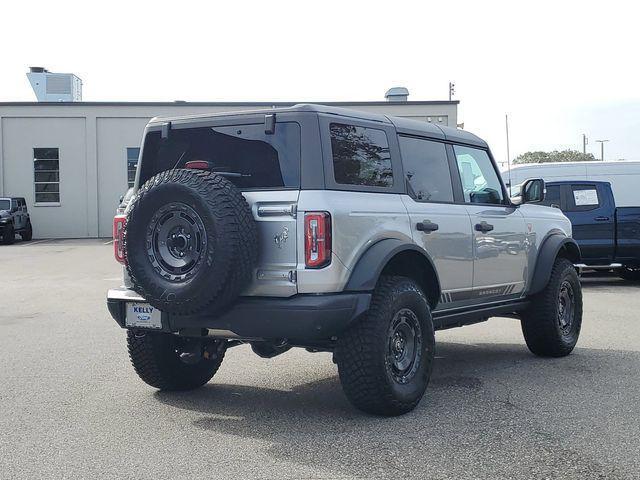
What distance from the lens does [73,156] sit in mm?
36844

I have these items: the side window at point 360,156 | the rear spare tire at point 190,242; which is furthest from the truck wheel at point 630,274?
the rear spare tire at point 190,242

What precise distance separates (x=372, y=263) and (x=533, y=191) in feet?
9.34

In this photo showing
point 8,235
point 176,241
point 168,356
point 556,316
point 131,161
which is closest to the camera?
point 176,241

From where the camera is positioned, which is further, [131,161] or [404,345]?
[131,161]

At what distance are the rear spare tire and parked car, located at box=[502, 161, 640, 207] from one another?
475 inches

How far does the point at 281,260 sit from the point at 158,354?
1546 mm

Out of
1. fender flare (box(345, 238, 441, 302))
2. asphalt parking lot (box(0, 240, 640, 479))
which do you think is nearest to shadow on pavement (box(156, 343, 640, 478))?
asphalt parking lot (box(0, 240, 640, 479))

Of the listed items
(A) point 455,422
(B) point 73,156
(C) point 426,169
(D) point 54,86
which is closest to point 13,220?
(B) point 73,156

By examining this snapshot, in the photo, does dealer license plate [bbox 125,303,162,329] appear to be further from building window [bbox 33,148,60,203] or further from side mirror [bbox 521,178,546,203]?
building window [bbox 33,148,60,203]

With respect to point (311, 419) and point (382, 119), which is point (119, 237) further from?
point (382, 119)

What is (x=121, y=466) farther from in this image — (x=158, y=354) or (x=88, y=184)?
(x=88, y=184)

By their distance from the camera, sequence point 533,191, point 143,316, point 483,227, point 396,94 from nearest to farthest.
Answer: point 143,316
point 483,227
point 533,191
point 396,94

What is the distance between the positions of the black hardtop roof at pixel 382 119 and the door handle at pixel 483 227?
2.44 ft

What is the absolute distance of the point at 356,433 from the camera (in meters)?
5.34
